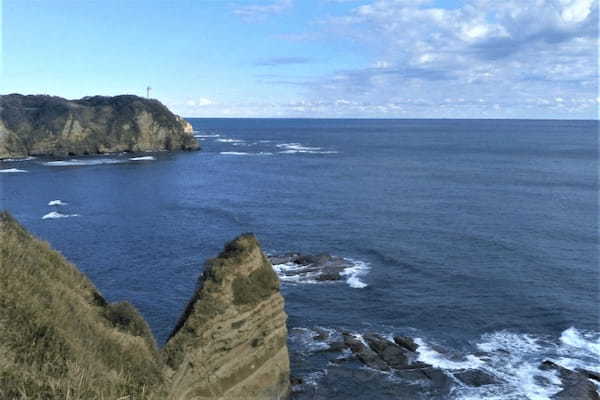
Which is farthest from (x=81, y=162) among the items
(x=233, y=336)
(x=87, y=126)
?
(x=233, y=336)

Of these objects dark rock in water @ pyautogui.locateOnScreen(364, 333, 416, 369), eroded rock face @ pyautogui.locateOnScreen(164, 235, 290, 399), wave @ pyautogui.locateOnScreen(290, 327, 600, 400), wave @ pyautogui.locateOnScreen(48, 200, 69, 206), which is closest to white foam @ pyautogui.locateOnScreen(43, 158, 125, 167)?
wave @ pyautogui.locateOnScreen(48, 200, 69, 206)

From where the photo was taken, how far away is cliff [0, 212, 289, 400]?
36.7 feet

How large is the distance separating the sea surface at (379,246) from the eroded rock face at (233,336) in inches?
182

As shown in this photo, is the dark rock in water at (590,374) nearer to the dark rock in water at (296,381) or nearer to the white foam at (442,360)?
the white foam at (442,360)

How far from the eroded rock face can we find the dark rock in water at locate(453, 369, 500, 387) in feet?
37.8

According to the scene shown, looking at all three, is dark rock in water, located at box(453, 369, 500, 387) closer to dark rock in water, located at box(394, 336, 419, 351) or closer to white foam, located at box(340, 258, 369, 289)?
dark rock in water, located at box(394, 336, 419, 351)

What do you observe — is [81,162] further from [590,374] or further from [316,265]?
[590,374]

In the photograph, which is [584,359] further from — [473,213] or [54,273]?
[473,213]

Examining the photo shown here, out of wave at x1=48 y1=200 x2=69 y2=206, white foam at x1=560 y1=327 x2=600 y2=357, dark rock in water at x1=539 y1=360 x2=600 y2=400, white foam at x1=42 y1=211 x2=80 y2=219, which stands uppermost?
wave at x1=48 y1=200 x2=69 y2=206

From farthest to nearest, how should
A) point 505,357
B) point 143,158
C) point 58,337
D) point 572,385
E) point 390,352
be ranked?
point 143,158
point 390,352
point 505,357
point 572,385
point 58,337

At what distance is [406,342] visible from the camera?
124ft

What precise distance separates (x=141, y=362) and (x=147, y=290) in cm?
3217

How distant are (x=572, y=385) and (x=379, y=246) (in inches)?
1157

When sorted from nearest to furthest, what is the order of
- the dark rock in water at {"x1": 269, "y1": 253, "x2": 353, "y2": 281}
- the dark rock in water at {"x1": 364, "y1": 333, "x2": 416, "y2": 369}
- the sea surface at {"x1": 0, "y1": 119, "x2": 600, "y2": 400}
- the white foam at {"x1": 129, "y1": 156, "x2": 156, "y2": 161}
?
the dark rock in water at {"x1": 364, "y1": 333, "x2": 416, "y2": 369} < the sea surface at {"x1": 0, "y1": 119, "x2": 600, "y2": 400} < the dark rock in water at {"x1": 269, "y1": 253, "x2": 353, "y2": 281} < the white foam at {"x1": 129, "y1": 156, "x2": 156, "y2": 161}
